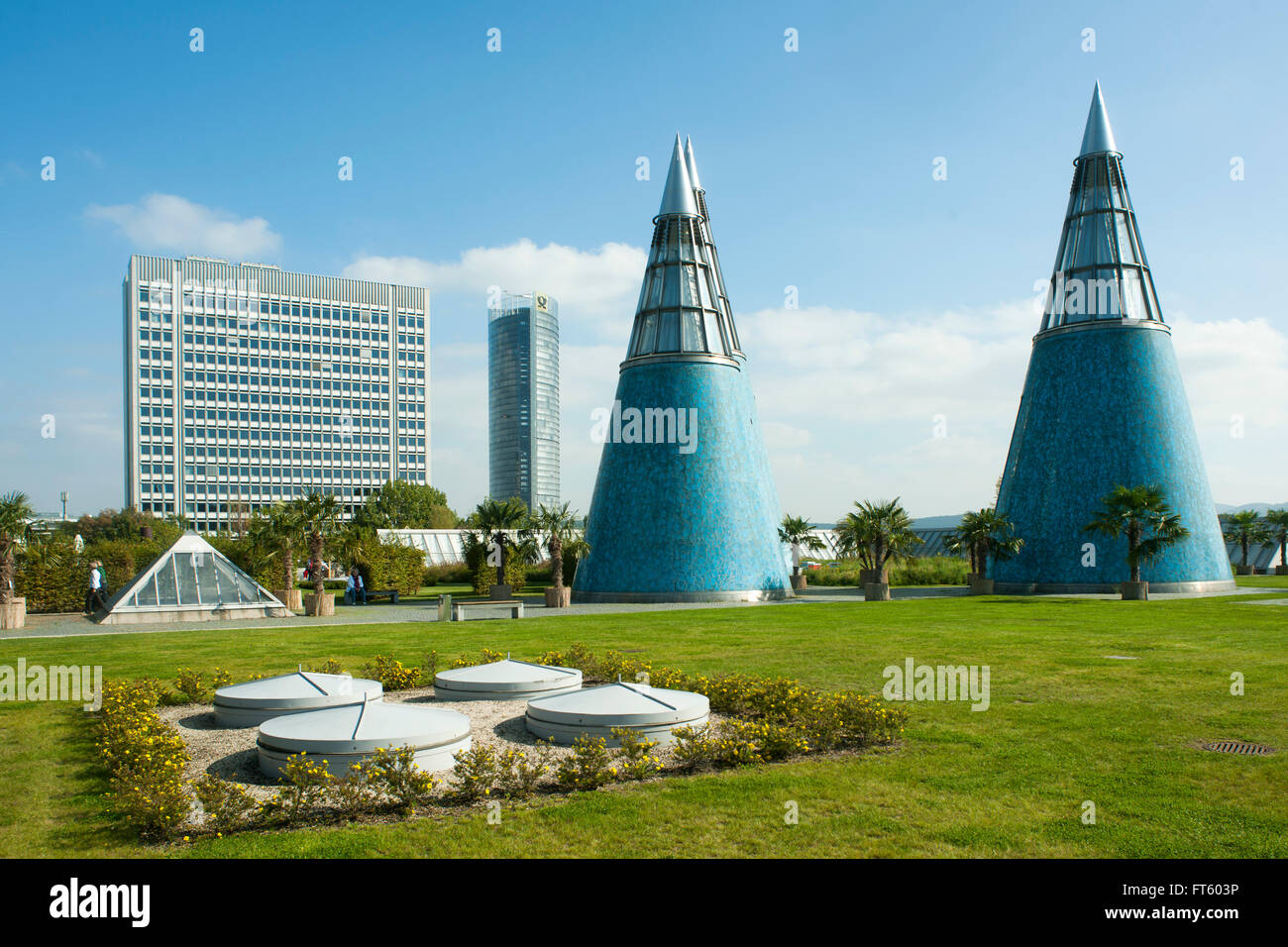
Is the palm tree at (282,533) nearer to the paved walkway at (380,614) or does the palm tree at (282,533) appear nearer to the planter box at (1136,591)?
the paved walkway at (380,614)

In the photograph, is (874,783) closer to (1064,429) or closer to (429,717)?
(429,717)

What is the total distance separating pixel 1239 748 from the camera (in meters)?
9.73

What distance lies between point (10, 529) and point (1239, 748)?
36766 mm

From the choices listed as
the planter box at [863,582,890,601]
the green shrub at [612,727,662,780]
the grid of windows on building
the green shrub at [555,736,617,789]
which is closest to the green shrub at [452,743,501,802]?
the green shrub at [555,736,617,789]

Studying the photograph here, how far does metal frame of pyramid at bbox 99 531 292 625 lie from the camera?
98.7 feet

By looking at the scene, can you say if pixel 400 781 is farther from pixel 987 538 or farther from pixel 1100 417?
pixel 1100 417

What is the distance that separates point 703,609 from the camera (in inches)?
1318

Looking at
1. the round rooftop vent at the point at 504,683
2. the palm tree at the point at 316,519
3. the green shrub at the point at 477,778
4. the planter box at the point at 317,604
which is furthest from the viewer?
the palm tree at the point at 316,519

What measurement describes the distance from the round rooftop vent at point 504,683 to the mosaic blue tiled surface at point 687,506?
24281mm

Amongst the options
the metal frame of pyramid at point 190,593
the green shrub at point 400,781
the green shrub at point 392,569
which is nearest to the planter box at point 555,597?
Answer: the metal frame of pyramid at point 190,593

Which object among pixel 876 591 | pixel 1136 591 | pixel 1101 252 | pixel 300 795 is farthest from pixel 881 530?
pixel 300 795

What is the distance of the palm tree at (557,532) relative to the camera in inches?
1478
